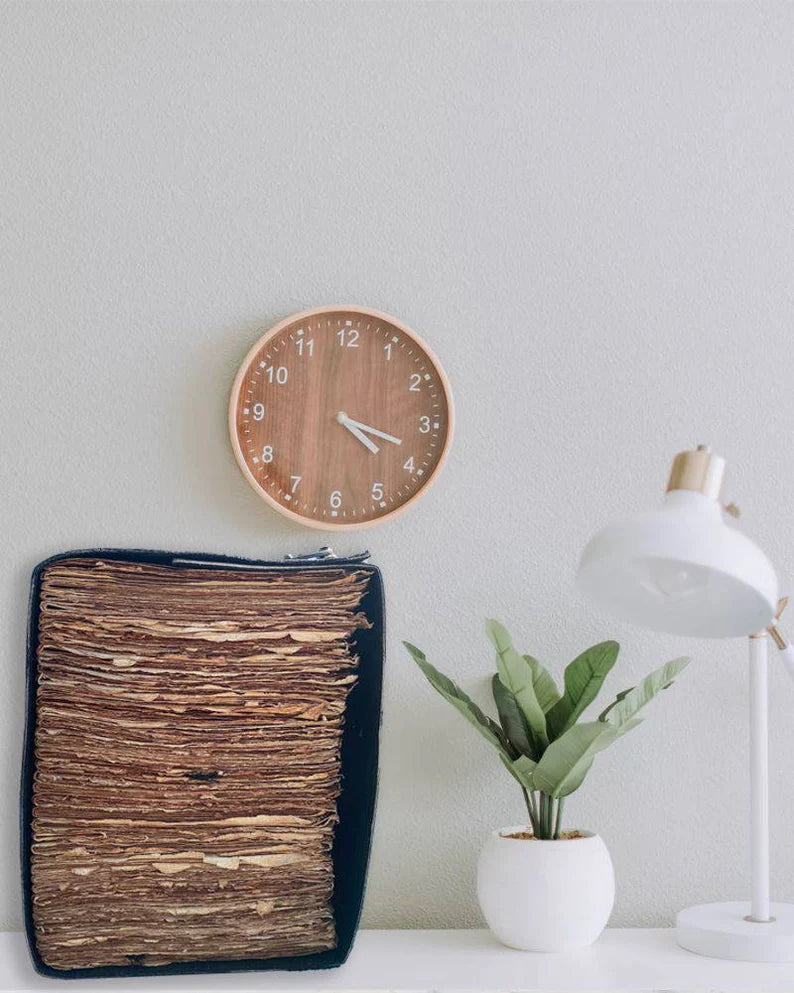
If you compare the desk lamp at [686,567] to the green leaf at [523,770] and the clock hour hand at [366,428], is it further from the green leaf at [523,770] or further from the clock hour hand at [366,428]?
the clock hour hand at [366,428]

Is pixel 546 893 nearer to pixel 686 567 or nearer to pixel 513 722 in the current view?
pixel 513 722

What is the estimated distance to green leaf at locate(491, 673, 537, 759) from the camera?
1.12 m

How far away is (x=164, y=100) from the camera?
1221mm

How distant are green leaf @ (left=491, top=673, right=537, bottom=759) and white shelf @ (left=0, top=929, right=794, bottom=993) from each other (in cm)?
22

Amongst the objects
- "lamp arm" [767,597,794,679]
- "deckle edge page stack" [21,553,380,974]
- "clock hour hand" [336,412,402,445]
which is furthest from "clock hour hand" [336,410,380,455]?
"lamp arm" [767,597,794,679]

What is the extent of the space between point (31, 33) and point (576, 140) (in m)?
0.68

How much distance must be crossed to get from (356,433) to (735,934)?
699 mm

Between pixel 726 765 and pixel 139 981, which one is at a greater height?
pixel 726 765

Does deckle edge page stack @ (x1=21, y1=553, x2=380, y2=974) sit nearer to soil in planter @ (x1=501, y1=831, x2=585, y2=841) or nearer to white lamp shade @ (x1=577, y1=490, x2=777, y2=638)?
soil in planter @ (x1=501, y1=831, x2=585, y2=841)

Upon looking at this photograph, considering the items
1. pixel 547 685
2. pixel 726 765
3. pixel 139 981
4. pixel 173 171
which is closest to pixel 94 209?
pixel 173 171

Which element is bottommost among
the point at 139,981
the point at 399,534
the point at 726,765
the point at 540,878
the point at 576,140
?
the point at 139,981

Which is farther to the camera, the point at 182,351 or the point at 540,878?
the point at 182,351

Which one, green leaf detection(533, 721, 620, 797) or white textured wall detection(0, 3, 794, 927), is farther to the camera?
white textured wall detection(0, 3, 794, 927)

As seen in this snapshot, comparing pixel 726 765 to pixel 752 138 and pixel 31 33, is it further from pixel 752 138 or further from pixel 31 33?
pixel 31 33
